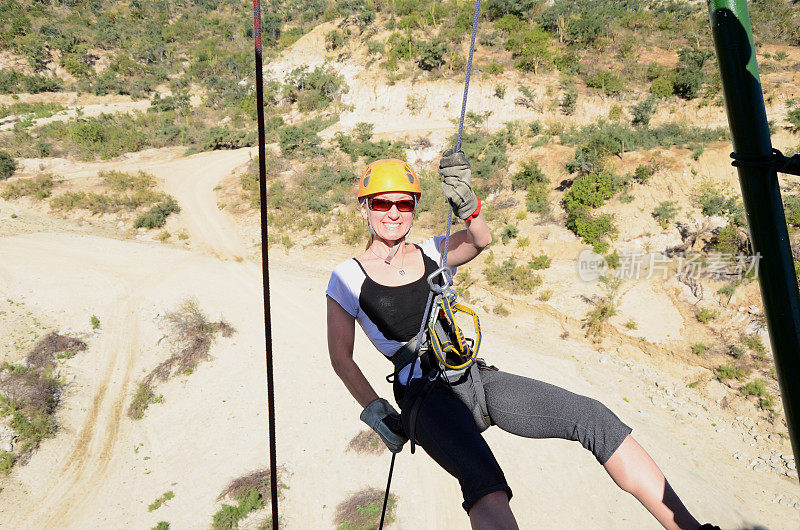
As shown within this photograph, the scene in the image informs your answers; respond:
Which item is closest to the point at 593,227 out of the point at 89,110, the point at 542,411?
the point at 542,411

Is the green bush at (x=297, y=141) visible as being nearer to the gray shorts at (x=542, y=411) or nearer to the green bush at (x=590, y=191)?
the green bush at (x=590, y=191)

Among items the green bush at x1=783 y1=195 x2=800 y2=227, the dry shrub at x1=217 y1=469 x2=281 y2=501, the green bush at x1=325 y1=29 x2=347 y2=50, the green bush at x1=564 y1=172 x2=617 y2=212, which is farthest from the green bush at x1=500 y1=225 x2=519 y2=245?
the green bush at x1=325 y1=29 x2=347 y2=50

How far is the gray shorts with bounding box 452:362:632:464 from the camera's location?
2633 mm

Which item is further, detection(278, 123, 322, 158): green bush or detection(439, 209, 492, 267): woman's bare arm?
detection(278, 123, 322, 158): green bush

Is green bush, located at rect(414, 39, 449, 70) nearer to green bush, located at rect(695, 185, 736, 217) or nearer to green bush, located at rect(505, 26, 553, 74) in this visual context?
green bush, located at rect(505, 26, 553, 74)

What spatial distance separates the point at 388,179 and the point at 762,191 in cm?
215

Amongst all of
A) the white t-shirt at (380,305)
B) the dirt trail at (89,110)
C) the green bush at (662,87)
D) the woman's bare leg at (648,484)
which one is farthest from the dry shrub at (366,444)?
the dirt trail at (89,110)

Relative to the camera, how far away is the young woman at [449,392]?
249 cm

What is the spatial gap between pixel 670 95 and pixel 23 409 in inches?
1006

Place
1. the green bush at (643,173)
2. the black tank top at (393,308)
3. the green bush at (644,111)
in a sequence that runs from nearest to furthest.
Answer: the black tank top at (393,308)
the green bush at (643,173)
the green bush at (644,111)

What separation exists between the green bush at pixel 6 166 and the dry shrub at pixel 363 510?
875 inches

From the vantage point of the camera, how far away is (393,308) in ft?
10.3

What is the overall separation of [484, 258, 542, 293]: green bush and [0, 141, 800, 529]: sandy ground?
1.01 meters

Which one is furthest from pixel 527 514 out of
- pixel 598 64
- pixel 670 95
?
pixel 598 64
